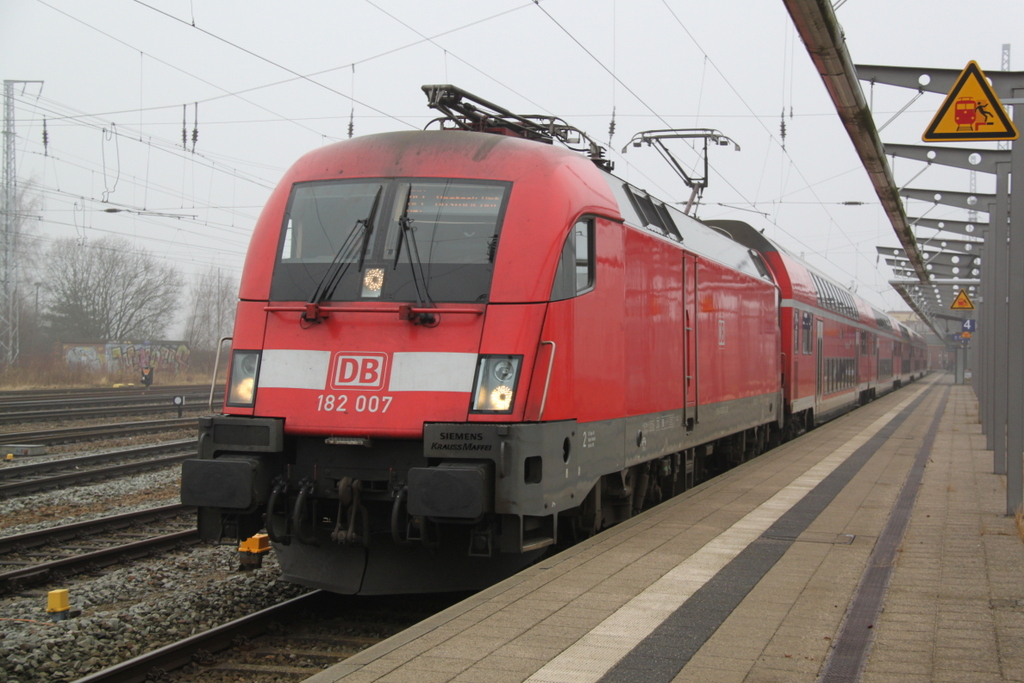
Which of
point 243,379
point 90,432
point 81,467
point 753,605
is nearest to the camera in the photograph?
point 753,605

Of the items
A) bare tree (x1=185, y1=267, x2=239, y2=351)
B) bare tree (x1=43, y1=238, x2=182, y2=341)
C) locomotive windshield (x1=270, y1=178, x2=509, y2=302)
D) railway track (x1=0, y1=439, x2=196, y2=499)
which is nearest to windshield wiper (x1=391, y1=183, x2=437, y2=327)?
locomotive windshield (x1=270, y1=178, x2=509, y2=302)

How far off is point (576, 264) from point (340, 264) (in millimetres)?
1719

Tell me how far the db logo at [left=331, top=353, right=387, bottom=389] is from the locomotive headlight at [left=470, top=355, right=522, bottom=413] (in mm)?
676

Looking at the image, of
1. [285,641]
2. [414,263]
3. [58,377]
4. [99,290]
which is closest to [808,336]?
[414,263]

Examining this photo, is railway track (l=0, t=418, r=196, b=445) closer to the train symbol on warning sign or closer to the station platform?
the station platform

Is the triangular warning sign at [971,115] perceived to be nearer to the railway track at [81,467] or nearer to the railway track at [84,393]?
the railway track at [81,467]

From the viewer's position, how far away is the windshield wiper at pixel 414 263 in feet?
21.2

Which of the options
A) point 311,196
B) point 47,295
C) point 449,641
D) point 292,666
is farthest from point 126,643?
point 47,295

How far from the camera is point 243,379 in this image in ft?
22.2

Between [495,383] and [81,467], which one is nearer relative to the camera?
[495,383]

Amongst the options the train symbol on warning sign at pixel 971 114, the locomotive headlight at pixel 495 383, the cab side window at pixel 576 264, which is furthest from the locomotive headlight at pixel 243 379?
the train symbol on warning sign at pixel 971 114

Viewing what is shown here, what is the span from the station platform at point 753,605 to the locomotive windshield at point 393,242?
7.03 ft

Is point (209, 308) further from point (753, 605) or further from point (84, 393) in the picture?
point (753, 605)

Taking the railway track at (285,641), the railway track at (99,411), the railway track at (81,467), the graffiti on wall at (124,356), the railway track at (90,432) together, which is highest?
the graffiti on wall at (124,356)
